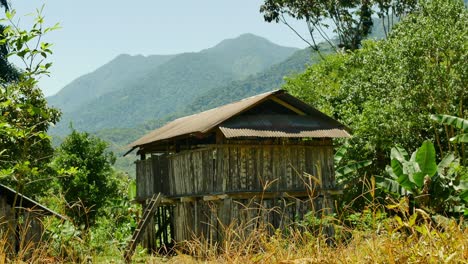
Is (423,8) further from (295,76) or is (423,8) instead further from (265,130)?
(295,76)

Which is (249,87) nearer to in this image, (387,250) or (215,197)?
(215,197)

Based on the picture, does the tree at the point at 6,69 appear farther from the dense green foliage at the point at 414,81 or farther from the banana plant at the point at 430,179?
the banana plant at the point at 430,179

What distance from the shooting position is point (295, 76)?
1324 inches

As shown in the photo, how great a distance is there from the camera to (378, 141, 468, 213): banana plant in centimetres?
1323

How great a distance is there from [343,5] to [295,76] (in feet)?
15.8

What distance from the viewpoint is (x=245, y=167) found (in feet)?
54.1

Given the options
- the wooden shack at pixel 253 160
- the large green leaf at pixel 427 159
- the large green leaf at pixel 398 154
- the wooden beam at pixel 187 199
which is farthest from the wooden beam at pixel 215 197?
the large green leaf at pixel 427 159

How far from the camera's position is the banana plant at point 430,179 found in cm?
1323

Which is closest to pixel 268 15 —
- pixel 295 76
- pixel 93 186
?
pixel 295 76

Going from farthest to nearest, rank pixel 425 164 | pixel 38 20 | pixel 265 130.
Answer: pixel 265 130
pixel 425 164
pixel 38 20

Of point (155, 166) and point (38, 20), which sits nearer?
point (38, 20)

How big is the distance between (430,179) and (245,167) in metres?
4.97

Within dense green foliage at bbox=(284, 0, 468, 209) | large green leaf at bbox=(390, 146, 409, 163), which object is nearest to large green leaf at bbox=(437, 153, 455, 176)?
large green leaf at bbox=(390, 146, 409, 163)

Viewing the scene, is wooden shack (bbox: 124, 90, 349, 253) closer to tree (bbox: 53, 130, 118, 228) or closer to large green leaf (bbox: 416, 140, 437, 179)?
large green leaf (bbox: 416, 140, 437, 179)
